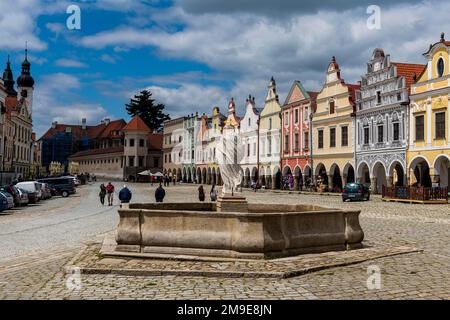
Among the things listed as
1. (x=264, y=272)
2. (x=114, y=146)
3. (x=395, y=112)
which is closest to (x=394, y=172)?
(x=395, y=112)

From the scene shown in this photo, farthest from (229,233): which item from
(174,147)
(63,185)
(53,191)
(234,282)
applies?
(174,147)

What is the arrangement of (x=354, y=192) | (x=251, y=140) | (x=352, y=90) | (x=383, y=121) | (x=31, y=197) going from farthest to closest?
(x=251, y=140) → (x=352, y=90) → (x=383, y=121) → (x=31, y=197) → (x=354, y=192)

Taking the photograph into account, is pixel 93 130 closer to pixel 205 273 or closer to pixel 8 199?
pixel 8 199

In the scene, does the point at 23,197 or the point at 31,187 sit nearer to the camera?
the point at 23,197

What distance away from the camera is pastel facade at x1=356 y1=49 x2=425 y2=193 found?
1574 inches

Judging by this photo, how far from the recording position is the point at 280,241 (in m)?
10.0

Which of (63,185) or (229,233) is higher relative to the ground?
(63,185)

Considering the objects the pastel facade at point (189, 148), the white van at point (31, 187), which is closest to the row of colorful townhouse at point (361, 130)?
the white van at point (31, 187)

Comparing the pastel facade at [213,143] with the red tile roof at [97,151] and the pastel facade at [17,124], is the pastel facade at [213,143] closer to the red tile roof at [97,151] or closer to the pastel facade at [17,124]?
the pastel facade at [17,124]

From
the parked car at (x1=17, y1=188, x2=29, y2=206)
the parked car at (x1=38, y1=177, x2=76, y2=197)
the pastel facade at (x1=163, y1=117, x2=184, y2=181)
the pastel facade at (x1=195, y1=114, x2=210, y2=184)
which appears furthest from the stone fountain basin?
the pastel facade at (x1=163, y1=117, x2=184, y2=181)

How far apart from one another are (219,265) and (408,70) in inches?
1477

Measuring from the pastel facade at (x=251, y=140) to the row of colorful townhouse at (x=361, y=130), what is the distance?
12 cm

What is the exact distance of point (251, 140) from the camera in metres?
65.3
